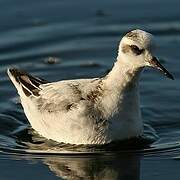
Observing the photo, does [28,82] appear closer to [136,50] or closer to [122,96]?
[122,96]

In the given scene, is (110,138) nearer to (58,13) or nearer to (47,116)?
(47,116)

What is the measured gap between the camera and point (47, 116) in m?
13.1

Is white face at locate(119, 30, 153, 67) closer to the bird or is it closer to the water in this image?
the bird

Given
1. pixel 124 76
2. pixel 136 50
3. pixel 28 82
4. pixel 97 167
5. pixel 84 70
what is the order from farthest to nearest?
pixel 84 70 → pixel 28 82 → pixel 124 76 → pixel 136 50 → pixel 97 167

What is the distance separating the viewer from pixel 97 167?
1207 centimetres

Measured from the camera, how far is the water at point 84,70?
12039 millimetres

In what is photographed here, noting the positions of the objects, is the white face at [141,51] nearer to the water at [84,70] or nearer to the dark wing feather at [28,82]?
the water at [84,70]

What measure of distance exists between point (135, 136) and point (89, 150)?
2.33 ft

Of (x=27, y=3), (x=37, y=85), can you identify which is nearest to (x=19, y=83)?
(x=37, y=85)

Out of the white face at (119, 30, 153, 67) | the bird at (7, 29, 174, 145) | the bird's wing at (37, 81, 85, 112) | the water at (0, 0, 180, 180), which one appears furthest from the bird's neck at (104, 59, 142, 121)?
the water at (0, 0, 180, 180)

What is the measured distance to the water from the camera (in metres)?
12.0

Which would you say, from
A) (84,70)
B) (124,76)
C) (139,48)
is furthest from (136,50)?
(84,70)

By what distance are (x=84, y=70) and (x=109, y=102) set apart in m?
3.22

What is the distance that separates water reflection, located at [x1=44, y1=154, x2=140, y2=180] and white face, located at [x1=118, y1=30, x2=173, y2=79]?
53.1 inches
